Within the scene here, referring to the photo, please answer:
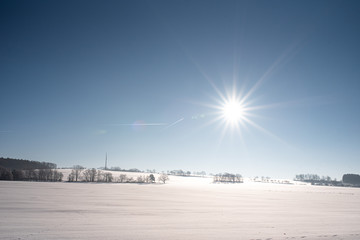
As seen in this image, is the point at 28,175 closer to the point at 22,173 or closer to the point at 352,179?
the point at 22,173

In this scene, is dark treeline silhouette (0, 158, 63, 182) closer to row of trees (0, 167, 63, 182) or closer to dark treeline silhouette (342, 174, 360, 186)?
row of trees (0, 167, 63, 182)

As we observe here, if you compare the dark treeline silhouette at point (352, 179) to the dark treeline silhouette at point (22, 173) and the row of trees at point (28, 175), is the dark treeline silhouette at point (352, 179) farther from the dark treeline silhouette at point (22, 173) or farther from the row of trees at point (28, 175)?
the row of trees at point (28, 175)

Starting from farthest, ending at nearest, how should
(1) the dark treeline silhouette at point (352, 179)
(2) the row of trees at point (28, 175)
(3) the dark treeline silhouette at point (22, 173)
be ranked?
(1) the dark treeline silhouette at point (352, 179)
(3) the dark treeline silhouette at point (22, 173)
(2) the row of trees at point (28, 175)

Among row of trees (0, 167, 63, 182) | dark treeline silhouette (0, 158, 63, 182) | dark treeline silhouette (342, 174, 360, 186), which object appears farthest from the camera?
dark treeline silhouette (342, 174, 360, 186)

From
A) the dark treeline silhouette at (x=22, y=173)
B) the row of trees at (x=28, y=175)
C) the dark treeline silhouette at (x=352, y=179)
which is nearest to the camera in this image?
the row of trees at (x=28, y=175)

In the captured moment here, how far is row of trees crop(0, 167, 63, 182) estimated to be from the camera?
8381 centimetres

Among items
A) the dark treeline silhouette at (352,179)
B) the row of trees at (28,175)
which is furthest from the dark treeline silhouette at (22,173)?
the dark treeline silhouette at (352,179)

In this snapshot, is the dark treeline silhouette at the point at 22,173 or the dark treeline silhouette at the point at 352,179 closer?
the dark treeline silhouette at the point at 22,173

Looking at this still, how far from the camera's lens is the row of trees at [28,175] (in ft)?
275

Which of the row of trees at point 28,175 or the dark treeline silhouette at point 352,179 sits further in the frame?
the dark treeline silhouette at point 352,179

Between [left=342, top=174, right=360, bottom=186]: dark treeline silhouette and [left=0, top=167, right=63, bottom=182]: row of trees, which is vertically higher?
[left=0, top=167, right=63, bottom=182]: row of trees

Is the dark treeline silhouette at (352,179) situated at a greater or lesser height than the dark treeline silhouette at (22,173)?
lesser

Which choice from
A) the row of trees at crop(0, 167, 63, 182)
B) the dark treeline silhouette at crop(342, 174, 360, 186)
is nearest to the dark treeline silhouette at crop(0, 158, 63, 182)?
the row of trees at crop(0, 167, 63, 182)

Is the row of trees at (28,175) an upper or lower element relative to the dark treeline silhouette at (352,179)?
upper
